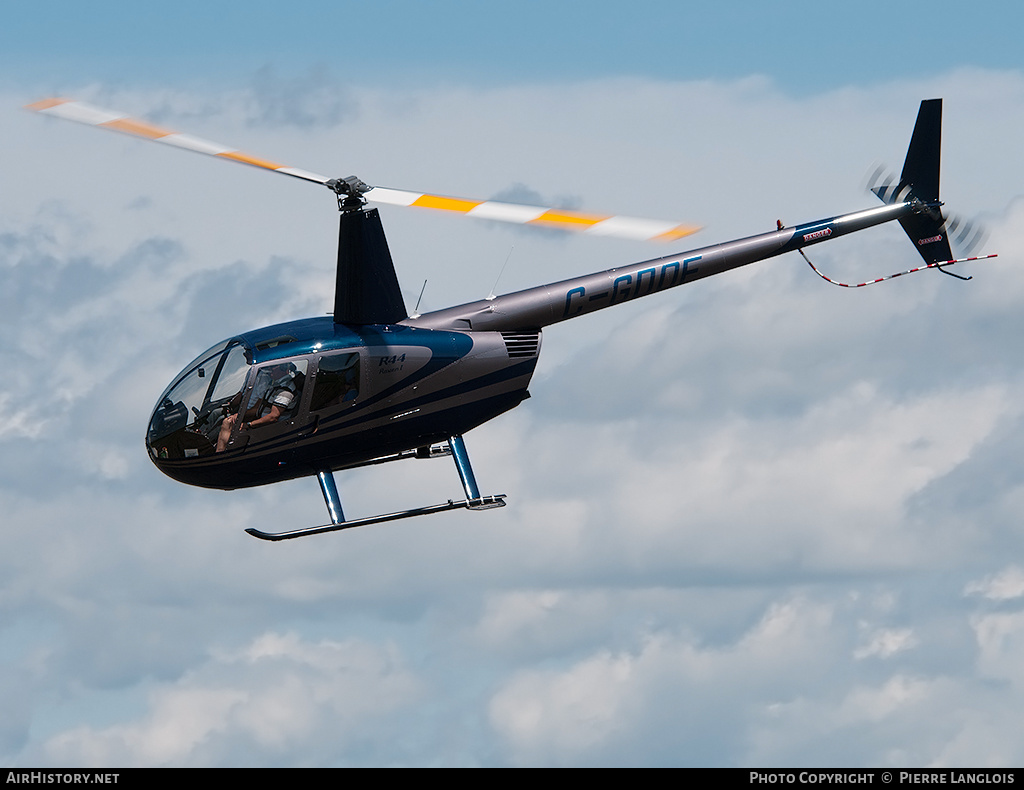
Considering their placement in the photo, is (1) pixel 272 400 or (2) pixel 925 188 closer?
(1) pixel 272 400

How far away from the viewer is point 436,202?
128 feet

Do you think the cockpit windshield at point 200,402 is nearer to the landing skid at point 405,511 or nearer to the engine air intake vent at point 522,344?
the landing skid at point 405,511

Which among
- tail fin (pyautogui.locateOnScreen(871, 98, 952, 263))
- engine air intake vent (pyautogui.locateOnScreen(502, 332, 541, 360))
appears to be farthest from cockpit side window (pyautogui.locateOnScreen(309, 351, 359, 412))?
tail fin (pyautogui.locateOnScreen(871, 98, 952, 263))

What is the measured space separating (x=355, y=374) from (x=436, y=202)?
484 cm

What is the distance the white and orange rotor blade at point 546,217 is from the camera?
38906 millimetres

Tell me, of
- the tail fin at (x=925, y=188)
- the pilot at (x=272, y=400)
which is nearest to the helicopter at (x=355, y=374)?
the pilot at (x=272, y=400)

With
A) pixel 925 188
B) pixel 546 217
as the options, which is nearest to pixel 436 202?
pixel 546 217

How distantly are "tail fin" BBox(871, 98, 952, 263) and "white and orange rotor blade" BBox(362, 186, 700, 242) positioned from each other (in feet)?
50.1

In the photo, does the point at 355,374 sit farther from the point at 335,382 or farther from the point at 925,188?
the point at 925,188

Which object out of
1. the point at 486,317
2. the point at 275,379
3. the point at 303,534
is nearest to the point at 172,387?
the point at 275,379

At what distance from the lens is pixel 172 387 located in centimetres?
3950

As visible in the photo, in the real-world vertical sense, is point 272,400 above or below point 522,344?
above
